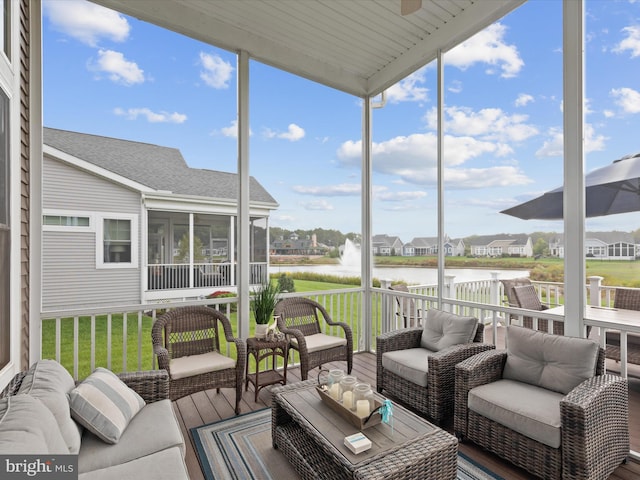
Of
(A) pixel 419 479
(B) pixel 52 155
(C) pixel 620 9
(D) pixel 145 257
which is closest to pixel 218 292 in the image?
(D) pixel 145 257

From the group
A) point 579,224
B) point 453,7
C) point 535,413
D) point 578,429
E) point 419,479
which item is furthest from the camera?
point 453,7

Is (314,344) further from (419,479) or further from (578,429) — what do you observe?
(578,429)

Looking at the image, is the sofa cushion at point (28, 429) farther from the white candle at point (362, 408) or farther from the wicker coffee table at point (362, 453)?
the white candle at point (362, 408)

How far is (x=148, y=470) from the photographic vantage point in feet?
4.72

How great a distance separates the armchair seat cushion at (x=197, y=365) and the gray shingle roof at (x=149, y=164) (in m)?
1.70

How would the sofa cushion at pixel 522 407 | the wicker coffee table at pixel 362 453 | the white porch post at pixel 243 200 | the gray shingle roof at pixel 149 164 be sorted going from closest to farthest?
the wicker coffee table at pixel 362 453 < the sofa cushion at pixel 522 407 < the gray shingle roof at pixel 149 164 < the white porch post at pixel 243 200

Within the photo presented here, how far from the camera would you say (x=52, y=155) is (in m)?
2.88

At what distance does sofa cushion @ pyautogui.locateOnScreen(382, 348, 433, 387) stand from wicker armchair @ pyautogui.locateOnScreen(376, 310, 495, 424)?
0.03m

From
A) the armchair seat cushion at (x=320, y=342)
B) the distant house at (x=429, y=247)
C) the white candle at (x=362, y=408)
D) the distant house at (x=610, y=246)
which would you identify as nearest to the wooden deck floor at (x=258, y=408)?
the armchair seat cushion at (x=320, y=342)

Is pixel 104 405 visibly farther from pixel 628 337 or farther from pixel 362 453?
pixel 628 337

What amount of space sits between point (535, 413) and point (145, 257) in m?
3.44

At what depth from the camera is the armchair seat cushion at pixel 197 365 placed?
8.71ft

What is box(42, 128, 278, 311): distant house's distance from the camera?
2.90 meters

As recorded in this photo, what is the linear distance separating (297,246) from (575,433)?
3090mm
